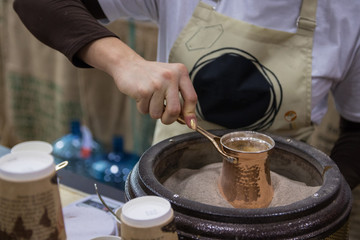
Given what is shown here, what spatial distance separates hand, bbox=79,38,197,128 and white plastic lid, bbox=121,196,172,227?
1.25 feet

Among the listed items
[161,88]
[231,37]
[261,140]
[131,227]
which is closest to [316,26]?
[231,37]

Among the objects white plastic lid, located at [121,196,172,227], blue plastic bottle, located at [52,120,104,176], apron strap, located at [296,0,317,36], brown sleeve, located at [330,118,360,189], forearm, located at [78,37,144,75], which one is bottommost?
blue plastic bottle, located at [52,120,104,176]

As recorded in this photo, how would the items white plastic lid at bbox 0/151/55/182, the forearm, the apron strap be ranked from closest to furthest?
white plastic lid at bbox 0/151/55/182
the forearm
the apron strap

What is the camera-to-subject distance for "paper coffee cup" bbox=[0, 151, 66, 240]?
0.56 metres

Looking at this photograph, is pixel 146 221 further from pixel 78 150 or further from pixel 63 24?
pixel 78 150

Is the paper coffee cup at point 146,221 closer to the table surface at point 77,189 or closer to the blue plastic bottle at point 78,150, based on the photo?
Answer: the table surface at point 77,189

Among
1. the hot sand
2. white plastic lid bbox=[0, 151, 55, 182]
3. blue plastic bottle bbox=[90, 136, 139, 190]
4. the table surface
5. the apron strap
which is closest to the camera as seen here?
white plastic lid bbox=[0, 151, 55, 182]

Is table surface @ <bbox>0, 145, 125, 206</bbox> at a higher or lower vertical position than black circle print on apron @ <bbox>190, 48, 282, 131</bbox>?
lower

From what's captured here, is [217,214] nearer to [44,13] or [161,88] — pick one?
[161,88]

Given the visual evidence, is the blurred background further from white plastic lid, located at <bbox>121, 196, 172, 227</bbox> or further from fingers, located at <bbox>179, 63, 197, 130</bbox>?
white plastic lid, located at <bbox>121, 196, 172, 227</bbox>

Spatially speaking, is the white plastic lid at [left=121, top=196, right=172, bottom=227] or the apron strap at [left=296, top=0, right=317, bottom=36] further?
the apron strap at [left=296, top=0, right=317, bottom=36]

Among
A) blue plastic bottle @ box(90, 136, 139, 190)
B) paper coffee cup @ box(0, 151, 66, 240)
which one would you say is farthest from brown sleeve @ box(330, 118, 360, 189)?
blue plastic bottle @ box(90, 136, 139, 190)

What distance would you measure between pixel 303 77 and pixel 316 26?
0.16 metres

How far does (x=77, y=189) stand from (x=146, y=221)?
3.02ft
